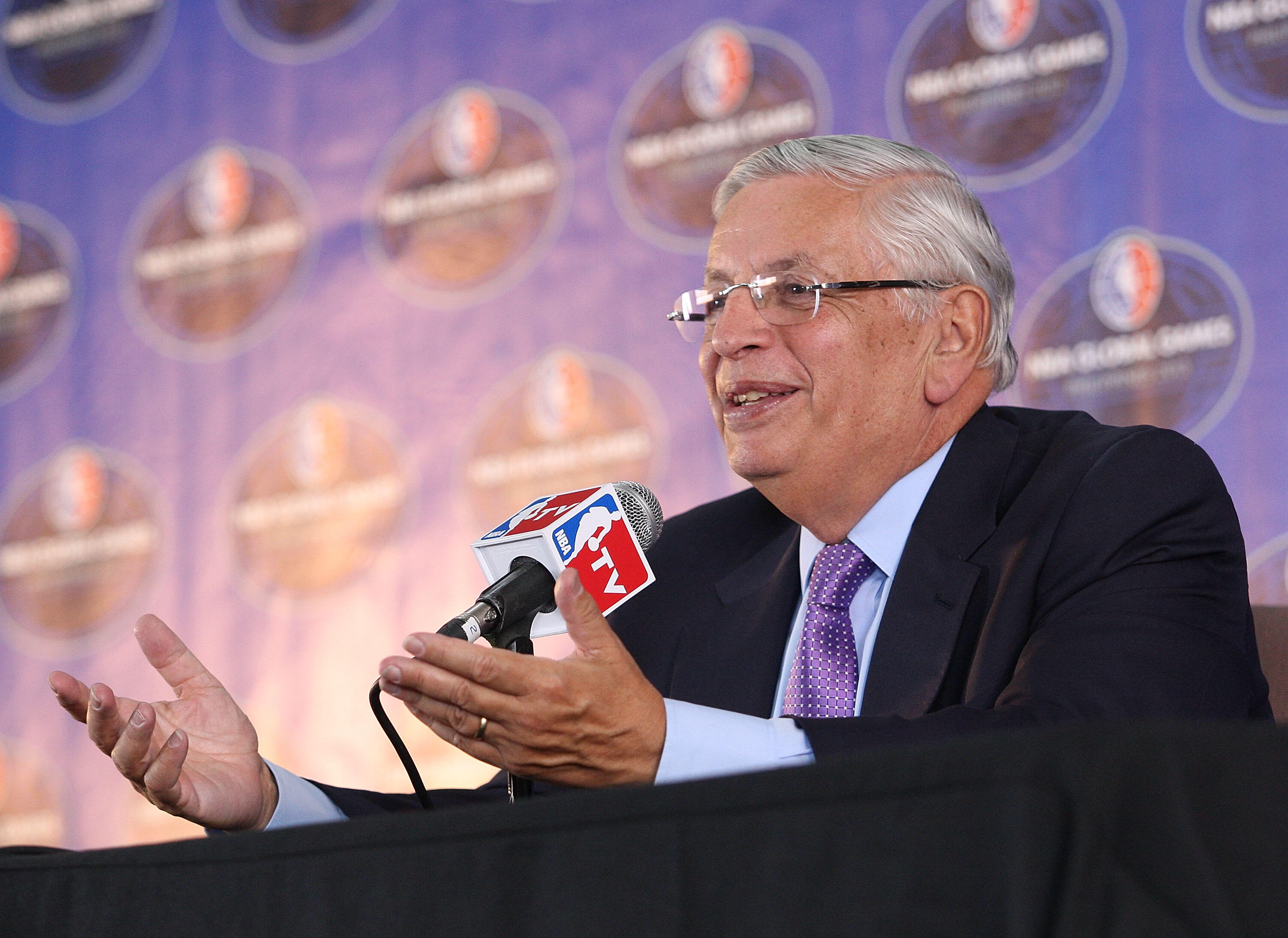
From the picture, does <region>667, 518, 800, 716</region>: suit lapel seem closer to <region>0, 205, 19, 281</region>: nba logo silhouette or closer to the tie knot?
the tie knot

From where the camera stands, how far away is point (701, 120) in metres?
3.07

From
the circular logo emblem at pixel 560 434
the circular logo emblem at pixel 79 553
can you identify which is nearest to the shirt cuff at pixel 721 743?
the circular logo emblem at pixel 560 434

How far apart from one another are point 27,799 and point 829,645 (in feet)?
9.03

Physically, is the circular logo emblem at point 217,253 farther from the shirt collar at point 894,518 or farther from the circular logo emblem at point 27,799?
the shirt collar at point 894,518

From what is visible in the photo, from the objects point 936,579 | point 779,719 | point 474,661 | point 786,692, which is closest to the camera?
point 474,661

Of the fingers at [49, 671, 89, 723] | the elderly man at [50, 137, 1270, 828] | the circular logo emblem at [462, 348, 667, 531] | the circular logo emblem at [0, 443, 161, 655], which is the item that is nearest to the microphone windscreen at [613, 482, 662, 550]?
the elderly man at [50, 137, 1270, 828]

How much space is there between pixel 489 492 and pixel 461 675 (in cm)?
211

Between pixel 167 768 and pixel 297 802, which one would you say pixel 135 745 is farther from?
pixel 297 802

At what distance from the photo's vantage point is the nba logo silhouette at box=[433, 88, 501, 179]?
10.9 ft

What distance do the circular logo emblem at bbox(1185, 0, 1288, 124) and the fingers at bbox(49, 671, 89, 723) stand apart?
2.35 meters

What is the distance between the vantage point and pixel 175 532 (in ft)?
11.6

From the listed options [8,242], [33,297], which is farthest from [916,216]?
[8,242]

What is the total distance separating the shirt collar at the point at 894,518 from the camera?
5.82 ft

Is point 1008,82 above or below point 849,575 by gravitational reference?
above
